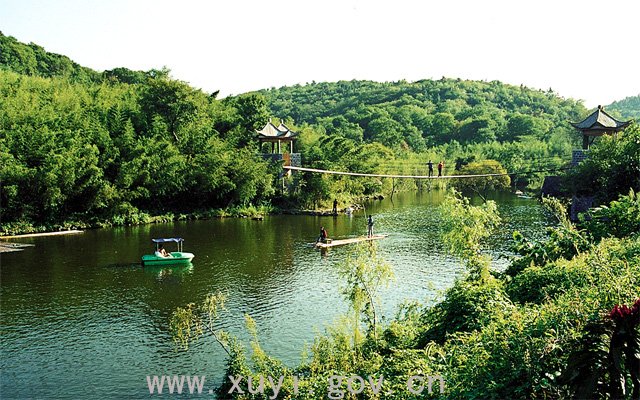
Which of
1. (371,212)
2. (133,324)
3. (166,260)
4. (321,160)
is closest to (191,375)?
(133,324)

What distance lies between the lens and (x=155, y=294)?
480 inches

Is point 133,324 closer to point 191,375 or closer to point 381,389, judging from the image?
point 191,375

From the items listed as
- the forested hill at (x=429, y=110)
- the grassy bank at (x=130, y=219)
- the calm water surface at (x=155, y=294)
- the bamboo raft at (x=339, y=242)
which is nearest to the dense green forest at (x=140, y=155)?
the grassy bank at (x=130, y=219)

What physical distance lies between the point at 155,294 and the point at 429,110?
2331 inches

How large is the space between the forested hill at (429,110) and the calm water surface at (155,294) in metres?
28.5

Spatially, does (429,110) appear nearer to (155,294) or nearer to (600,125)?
(600,125)

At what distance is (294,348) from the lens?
9.06 meters

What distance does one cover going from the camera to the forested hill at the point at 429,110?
Answer: 180 feet

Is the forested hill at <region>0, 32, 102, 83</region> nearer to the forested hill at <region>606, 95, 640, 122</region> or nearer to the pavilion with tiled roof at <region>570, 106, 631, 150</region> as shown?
the pavilion with tiled roof at <region>570, 106, 631, 150</region>

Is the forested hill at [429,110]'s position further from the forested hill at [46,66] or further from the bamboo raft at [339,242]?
the bamboo raft at [339,242]

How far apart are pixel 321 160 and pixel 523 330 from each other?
940 inches

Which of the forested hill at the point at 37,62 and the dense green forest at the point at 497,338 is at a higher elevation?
the forested hill at the point at 37,62

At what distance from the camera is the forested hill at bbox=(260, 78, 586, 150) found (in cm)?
5478

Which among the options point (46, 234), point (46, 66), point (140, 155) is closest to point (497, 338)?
point (46, 234)
